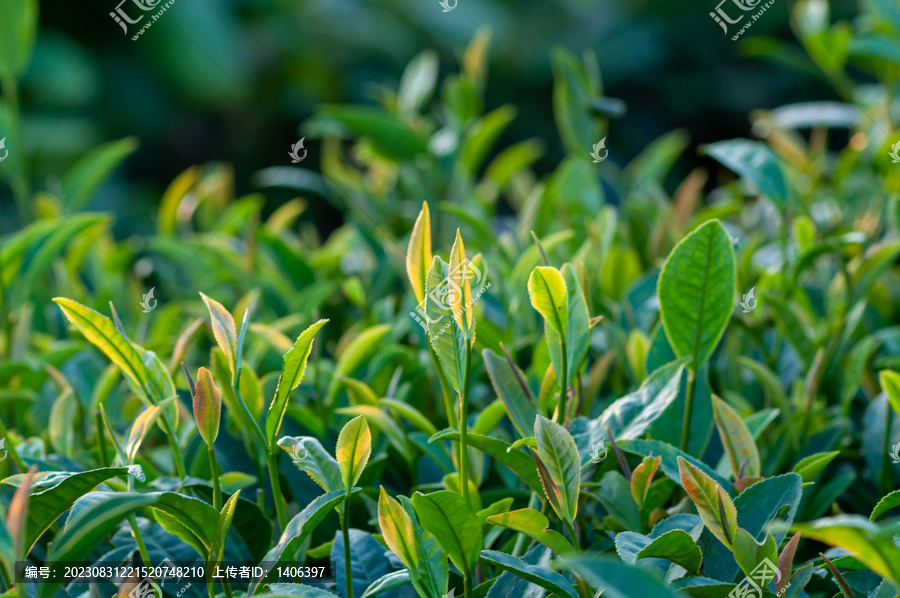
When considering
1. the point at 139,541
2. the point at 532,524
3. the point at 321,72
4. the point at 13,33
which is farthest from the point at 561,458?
the point at 321,72

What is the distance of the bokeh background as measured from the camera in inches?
177

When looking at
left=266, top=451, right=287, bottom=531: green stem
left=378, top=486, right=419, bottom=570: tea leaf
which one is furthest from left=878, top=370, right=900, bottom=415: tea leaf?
left=266, top=451, right=287, bottom=531: green stem

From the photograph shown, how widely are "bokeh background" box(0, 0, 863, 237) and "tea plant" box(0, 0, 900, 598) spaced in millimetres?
3355

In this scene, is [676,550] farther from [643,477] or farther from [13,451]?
[13,451]

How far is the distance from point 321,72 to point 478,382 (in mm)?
4307

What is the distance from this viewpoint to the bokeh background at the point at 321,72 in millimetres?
4488

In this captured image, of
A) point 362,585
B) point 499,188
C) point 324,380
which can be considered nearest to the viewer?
point 362,585

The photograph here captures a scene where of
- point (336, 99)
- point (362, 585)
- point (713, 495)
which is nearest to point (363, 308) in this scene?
point (362, 585)

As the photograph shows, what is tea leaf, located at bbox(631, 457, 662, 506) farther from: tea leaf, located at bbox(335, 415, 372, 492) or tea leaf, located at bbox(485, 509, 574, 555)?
tea leaf, located at bbox(335, 415, 372, 492)

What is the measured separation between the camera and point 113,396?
3.38ft

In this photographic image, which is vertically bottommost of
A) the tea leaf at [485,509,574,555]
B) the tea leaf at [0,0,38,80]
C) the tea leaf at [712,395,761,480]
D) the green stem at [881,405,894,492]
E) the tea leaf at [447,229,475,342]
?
the green stem at [881,405,894,492]

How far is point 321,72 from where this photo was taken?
4.92 m

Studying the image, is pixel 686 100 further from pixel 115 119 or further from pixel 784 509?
pixel 784 509

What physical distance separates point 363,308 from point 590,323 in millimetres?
523
